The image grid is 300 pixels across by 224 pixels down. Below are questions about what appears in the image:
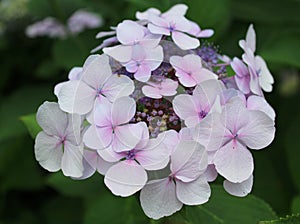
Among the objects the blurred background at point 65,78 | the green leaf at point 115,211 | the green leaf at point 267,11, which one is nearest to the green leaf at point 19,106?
the blurred background at point 65,78

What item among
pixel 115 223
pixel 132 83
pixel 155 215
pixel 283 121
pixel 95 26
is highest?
pixel 132 83

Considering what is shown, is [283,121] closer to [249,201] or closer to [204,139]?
[249,201]

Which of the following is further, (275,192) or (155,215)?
(275,192)

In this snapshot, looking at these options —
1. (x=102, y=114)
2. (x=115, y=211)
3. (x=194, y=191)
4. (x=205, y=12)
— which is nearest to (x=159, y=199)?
(x=194, y=191)

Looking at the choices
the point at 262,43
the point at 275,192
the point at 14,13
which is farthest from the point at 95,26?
the point at 275,192

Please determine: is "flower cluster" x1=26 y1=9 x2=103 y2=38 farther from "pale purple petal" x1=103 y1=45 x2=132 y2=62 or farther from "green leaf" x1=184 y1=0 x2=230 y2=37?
"pale purple petal" x1=103 y1=45 x2=132 y2=62

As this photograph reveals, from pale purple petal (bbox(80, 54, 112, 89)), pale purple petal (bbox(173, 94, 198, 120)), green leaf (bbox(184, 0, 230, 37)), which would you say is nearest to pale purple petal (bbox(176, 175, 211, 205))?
pale purple petal (bbox(173, 94, 198, 120))
